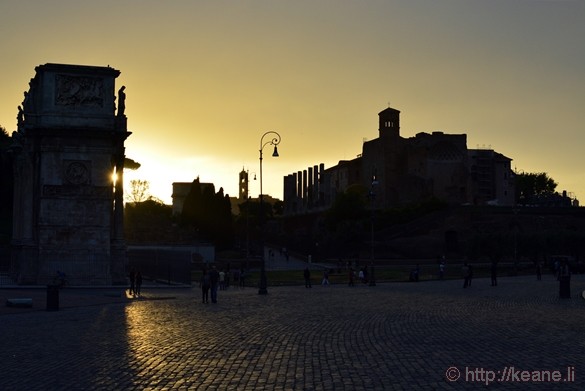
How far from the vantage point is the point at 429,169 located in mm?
109562

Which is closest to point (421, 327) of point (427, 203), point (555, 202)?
point (427, 203)

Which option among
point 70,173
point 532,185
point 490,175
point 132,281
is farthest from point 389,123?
point 132,281

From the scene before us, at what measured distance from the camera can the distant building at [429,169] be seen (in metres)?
109

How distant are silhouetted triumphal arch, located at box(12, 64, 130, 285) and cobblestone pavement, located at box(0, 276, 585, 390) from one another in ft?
41.2

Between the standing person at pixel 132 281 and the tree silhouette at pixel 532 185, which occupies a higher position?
the tree silhouette at pixel 532 185

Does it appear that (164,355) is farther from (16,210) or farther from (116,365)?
(16,210)

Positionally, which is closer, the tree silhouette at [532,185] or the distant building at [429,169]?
the distant building at [429,169]

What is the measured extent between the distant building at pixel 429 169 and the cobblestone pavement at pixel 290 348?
8507 cm

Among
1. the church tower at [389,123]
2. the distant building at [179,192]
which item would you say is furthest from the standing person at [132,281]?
the distant building at [179,192]

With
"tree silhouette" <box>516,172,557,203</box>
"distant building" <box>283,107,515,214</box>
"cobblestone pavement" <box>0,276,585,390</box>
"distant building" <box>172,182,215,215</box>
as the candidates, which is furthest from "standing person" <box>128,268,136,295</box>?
"distant building" <box>172,182,215,215</box>

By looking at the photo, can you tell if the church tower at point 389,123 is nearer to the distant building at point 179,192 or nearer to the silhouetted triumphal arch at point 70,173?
the silhouetted triumphal arch at point 70,173

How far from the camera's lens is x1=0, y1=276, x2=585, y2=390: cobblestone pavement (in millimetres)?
10922

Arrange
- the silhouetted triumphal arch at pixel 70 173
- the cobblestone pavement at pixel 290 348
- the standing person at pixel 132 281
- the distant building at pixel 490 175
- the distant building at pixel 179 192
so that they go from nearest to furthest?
the cobblestone pavement at pixel 290 348 < the standing person at pixel 132 281 < the silhouetted triumphal arch at pixel 70 173 < the distant building at pixel 490 175 < the distant building at pixel 179 192

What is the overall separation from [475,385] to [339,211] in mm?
91492
